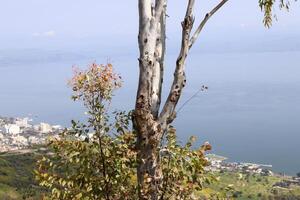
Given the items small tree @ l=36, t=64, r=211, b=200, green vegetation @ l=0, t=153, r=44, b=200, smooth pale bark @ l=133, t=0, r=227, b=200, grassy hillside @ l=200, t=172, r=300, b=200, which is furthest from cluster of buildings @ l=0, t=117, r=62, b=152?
smooth pale bark @ l=133, t=0, r=227, b=200

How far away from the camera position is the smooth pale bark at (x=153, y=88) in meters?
5.25

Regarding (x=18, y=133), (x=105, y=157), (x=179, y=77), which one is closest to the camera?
(x=105, y=157)

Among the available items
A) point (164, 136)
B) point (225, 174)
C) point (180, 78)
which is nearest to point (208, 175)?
point (164, 136)

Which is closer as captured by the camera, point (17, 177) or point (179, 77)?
point (179, 77)

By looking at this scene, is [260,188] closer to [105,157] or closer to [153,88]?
[153,88]

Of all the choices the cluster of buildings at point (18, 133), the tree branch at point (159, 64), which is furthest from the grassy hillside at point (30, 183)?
the tree branch at point (159, 64)

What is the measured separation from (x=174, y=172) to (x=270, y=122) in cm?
18975

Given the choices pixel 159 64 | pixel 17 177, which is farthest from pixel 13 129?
pixel 159 64

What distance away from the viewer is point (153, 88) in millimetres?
5480

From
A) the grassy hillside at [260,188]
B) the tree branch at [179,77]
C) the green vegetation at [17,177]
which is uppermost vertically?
the tree branch at [179,77]

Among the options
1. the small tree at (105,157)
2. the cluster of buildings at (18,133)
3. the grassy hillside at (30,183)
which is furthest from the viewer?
the cluster of buildings at (18,133)

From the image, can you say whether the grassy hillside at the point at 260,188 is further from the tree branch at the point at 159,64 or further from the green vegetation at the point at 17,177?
the tree branch at the point at 159,64

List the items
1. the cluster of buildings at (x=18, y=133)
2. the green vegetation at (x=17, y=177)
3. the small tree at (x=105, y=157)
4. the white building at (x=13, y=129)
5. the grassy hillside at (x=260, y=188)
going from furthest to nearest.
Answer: the white building at (x=13, y=129)
the cluster of buildings at (x=18, y=133)
the grassy hillside at (x=260, y=188)
the green vegetation at (x=17, y=177)
the small tree at (x=105, y=157)

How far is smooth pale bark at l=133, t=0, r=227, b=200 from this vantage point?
5254 millimetres
